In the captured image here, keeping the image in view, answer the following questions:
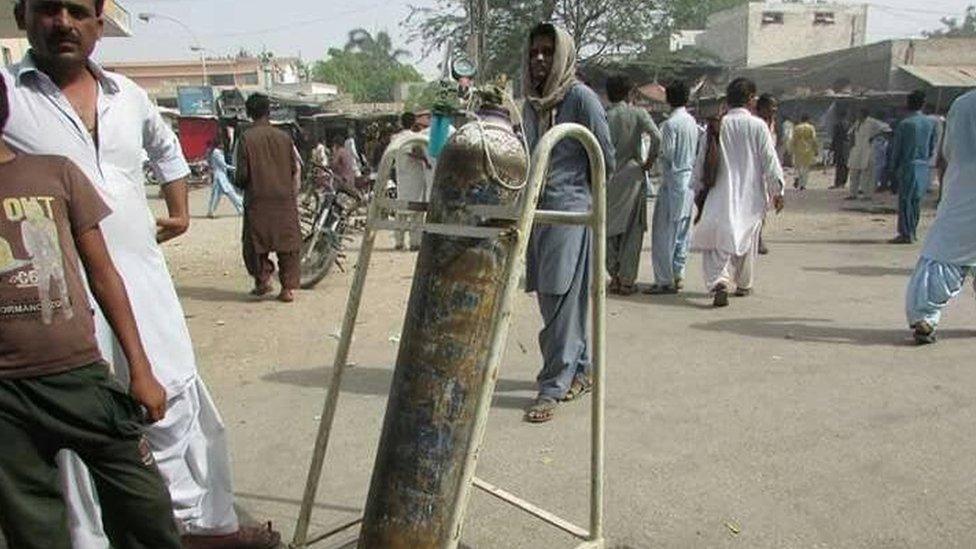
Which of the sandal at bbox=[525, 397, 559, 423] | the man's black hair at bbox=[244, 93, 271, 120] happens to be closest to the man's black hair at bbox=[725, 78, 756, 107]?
the sandal at bbox=[525, 397, 559, 423]

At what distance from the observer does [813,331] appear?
5574 mm

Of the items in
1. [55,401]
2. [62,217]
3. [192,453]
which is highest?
[62,217]

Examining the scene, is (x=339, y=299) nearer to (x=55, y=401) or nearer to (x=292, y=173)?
(x=292, y=173)

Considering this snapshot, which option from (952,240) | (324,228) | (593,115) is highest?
(593,115)

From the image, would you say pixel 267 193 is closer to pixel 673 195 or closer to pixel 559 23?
pixel 673 195

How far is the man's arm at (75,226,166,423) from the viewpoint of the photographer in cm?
202

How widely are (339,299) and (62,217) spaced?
210 inches

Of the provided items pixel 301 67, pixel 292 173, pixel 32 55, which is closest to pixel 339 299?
pixel 292 173

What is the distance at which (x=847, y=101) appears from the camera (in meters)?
23.8

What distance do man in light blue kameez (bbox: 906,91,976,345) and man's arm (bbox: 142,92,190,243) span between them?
4.42 meters

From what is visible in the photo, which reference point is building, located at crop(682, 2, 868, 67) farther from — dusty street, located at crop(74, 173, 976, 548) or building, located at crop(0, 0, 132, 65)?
dusty street, located at crop(74, 173, 976, 548)

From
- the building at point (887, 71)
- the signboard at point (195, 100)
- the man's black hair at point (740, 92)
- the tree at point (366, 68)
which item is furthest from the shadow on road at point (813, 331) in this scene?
the tree at point (366, 68)

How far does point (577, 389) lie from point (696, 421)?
0.66m

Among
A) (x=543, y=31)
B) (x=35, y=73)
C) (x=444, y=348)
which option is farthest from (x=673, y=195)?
(x=35, y=73)
